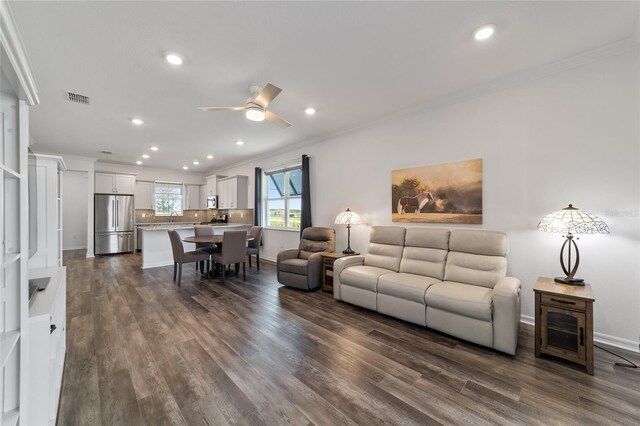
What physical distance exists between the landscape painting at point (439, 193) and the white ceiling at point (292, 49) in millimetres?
992

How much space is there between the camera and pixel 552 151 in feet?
9.20

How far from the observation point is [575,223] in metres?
2.33

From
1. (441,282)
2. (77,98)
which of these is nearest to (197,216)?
(77,98)

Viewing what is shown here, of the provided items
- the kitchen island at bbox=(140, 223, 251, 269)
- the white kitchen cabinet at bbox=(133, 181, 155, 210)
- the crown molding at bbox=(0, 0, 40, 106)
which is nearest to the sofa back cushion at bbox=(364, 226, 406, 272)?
the crown molding at bbox=(0, 0, 40, 106)

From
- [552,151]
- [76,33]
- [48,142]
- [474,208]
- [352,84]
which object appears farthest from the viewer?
[48,142]

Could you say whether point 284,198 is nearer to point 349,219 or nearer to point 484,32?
point 349,219

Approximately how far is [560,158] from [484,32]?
1605 mm

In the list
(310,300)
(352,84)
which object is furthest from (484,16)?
(310,300)

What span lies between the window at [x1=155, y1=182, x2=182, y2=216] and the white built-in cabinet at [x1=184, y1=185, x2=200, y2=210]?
0.69ft

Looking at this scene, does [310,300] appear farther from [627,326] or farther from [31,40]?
[31,40]

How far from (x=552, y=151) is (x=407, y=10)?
2.22 metres

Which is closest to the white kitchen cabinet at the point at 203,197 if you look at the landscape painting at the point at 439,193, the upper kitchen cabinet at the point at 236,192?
the upper kitchen cabinet at the point at 236,192

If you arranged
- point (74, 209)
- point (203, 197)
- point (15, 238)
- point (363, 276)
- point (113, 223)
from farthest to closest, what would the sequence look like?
point (203, 197)
point (74, 209)
point (113, 223)
point (363, 276)
point (15, 238)

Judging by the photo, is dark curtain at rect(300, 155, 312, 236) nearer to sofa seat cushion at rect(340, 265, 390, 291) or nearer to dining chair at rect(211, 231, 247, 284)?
dining chair at rect(211, 231, 247, 284)
